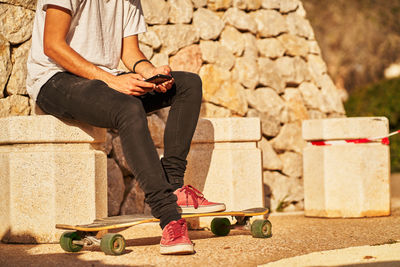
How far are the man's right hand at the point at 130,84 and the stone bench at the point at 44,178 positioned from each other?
0.40 metres

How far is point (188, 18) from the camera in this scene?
546cm

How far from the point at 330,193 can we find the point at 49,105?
7.51ft

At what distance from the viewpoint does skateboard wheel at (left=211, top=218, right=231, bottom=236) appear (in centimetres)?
368

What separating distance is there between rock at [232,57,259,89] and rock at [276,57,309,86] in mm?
316

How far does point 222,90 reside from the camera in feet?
18.0

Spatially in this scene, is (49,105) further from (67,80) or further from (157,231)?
(157,231)

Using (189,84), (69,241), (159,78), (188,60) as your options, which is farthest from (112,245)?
(188,60)

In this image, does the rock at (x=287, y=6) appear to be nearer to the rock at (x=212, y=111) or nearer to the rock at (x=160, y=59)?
the rock at (x=212, y=111)

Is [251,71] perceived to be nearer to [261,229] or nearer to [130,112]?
[261,229]

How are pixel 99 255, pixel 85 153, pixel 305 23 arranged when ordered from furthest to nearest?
pixel 305 23
pixel 85 153
pixel 99 255

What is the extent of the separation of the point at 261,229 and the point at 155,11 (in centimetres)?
247

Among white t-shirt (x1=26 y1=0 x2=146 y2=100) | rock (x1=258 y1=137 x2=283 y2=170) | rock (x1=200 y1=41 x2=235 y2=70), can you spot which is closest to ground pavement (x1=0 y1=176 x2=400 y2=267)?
white t-shirt (x1=26 y1=0 x2=146 y2=100)

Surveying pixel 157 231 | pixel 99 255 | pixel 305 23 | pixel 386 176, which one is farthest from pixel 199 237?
pixel 305 23

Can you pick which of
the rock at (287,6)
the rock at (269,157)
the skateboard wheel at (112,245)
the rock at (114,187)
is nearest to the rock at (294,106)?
the rock at (269,157)
